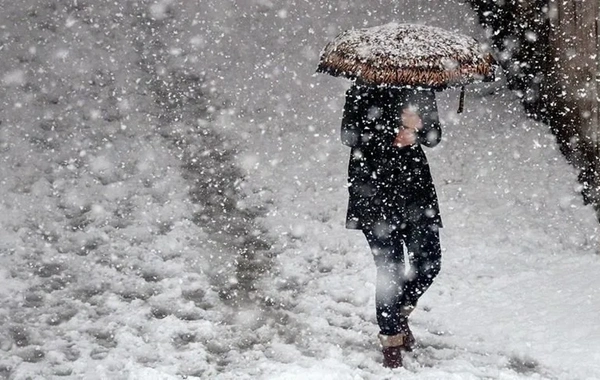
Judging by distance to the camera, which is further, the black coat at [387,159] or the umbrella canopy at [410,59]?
the black coat at [387,159]

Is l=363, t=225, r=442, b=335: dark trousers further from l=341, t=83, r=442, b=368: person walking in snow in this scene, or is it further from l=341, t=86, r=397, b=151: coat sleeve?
l=341, t=86, r=397, b=151: coat sleeve

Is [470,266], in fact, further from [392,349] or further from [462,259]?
[392,349]

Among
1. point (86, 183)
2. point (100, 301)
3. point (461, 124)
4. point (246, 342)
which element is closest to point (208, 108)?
point (86, 183)

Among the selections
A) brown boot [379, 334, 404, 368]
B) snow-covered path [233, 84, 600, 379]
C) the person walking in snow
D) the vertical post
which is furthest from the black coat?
the vertical post

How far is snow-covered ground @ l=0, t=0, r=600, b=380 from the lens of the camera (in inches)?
204

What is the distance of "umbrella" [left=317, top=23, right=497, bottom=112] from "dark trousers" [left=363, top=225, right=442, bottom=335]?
96cm

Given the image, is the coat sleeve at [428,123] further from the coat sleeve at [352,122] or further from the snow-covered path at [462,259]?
the snow-covered path at [462,259]

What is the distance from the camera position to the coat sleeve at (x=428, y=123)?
448cm

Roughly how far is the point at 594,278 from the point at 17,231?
198 inches

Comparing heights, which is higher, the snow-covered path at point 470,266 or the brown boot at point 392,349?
the snow-covered path at point 470,266

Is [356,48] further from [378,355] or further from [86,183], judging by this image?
[86,183]

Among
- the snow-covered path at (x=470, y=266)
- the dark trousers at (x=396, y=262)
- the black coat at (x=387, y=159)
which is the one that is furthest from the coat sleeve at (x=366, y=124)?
the snow-covered path at (x=470, y=266)

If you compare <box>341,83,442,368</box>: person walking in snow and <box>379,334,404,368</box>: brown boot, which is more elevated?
<box>341,83,442,368</box>: person walking in snow

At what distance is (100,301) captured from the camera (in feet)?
19.2
